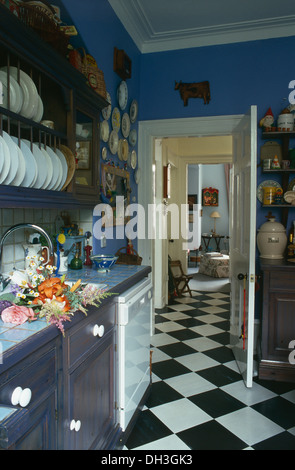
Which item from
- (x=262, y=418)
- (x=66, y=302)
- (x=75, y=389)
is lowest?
(x=262, y=418)

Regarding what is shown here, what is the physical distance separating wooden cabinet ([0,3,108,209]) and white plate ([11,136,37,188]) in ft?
0.15

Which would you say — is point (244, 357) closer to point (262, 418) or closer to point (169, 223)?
point (262, 418)

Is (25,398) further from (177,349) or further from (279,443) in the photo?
(177,349)

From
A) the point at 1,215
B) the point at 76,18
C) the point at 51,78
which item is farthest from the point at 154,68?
the point at 1,215

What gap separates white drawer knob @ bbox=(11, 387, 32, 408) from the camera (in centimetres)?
108

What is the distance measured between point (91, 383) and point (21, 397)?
61 cm

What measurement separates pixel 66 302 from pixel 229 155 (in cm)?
552

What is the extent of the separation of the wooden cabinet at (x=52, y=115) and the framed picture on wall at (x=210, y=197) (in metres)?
8.10

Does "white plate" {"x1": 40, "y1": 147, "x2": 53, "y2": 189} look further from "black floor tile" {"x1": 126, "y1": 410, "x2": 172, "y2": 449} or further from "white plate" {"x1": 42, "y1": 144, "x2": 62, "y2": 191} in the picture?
"black floor tile" {"x1": 126, "y1": 410, "x2": 172, "y2": 449}

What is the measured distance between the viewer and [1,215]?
1.85m

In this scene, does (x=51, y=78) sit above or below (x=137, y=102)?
below

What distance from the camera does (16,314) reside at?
133 centimetres

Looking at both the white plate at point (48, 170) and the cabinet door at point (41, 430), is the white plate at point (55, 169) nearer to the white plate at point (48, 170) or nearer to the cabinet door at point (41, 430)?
the white plate at point (48, 170)

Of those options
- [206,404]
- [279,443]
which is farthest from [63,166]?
[279,443]
